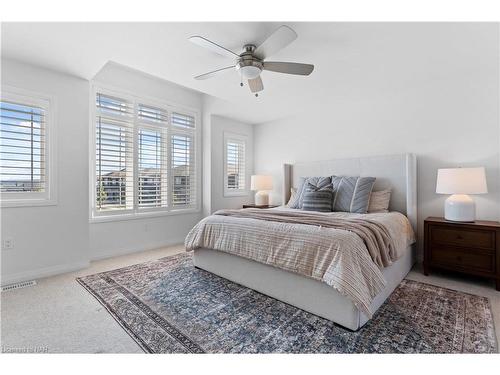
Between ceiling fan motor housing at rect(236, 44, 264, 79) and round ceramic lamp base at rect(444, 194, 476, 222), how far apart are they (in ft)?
8.67

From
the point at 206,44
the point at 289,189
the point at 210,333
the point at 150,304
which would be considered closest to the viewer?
the point at 210,333

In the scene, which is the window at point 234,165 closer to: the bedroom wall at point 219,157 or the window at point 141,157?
the bedroom wall at point 219,157

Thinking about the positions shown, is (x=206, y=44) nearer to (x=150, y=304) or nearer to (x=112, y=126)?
(x=150, y=304)

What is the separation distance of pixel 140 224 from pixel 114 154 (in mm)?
1155

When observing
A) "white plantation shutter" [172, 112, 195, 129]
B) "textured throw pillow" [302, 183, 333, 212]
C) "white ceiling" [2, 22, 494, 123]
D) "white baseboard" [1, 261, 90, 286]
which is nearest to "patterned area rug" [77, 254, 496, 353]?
"white baseboard" [1, 261, 90, 286]

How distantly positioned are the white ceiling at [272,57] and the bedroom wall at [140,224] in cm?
75

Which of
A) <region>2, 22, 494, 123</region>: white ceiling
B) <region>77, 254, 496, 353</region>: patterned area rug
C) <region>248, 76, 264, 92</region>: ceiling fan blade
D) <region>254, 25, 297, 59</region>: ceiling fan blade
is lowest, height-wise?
<region>77, 254, 496, 353</region>: patterned area rug

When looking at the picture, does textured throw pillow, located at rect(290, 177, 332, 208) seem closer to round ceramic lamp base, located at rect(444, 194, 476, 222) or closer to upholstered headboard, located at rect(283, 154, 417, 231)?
upholstered headboard, located at rect(283, 154, 417, 231)

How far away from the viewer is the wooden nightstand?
8.27ft

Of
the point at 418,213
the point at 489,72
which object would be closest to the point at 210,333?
the point at 418,213

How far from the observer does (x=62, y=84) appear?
9.67ft

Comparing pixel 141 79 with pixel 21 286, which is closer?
pixel 21 286

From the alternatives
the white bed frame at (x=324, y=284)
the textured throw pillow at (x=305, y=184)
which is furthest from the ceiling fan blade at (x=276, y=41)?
the textured throw pillow at (x=305, y=184)
